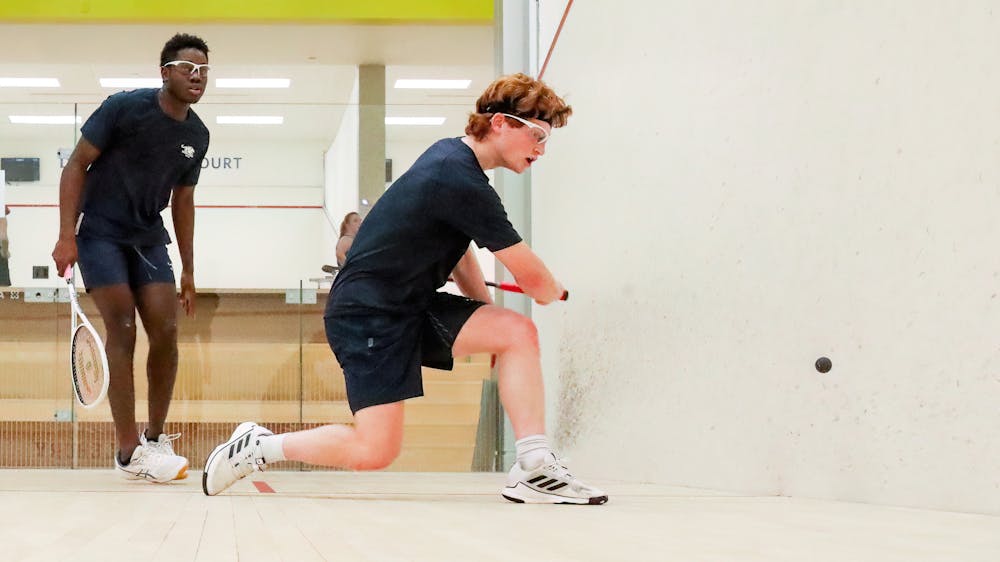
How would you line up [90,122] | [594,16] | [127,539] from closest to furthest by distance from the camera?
[127,539] → [90,122] → [594,16]

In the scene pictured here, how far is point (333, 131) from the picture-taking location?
3.70 metres

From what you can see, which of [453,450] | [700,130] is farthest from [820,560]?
[453,450]

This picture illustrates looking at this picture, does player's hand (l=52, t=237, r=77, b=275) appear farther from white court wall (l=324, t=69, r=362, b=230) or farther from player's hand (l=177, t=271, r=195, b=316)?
white court wall (l=324, t=69, r=362, b=230)

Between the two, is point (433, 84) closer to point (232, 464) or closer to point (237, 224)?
point (237, 224)

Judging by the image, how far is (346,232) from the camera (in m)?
3.75

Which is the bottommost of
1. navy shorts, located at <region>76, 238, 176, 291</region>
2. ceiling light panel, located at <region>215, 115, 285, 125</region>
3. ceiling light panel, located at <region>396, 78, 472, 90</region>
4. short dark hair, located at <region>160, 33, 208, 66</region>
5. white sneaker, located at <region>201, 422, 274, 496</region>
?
white sneaker, located at <region>201, 422, 274, 496</region>

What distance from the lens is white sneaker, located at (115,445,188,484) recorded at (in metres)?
2.41

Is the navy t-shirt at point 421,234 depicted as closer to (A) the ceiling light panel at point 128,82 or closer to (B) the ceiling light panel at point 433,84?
(B) the ceiling light panel at point 433,84

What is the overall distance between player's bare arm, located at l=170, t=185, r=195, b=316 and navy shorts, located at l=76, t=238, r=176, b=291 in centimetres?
19

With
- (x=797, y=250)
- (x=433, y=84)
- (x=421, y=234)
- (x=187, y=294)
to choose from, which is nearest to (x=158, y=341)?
(x=187, y=294)

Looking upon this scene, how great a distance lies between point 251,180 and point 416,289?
2067mm

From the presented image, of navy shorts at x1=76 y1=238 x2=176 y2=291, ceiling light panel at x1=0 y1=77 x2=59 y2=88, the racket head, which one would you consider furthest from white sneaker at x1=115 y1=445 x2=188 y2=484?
ceiling light panel at x1=0 y1=77 x2=59 y2=88

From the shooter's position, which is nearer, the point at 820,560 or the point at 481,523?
the point at 820,560

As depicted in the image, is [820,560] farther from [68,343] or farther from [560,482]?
[68,343]
